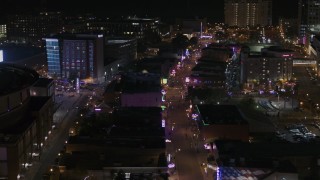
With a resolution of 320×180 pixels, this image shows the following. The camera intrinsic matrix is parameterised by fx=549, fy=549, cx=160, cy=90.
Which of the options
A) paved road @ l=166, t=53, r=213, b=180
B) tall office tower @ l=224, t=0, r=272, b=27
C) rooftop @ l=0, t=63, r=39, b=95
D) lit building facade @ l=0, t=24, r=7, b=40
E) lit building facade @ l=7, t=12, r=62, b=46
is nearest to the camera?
paved road @ l=166, t=53, r=213, b=180

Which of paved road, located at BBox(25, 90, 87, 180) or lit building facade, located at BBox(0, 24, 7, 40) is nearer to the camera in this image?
paved road, located at BBox(25, 90, 87, 180)

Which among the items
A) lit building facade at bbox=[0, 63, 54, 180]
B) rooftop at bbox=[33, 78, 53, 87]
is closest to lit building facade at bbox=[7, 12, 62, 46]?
rooftop at bbox=[33, 78, 53, 87]

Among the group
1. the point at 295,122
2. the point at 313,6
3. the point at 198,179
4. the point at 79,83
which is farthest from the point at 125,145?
the point at 313,6

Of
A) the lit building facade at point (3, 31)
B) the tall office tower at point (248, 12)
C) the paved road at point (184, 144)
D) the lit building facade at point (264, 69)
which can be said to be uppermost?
the tall office tower at point (248, 12)

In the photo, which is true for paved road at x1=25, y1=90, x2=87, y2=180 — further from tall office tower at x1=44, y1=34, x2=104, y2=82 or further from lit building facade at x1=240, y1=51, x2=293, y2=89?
lit building facade at x1=240, y1=51, x2=293, y2=89

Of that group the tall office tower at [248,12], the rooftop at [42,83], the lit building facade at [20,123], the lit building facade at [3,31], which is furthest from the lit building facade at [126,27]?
the lit building facade at [20,123]

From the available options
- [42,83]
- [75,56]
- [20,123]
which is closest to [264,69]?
[75,56]

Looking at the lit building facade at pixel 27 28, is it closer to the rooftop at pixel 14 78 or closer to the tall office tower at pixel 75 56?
the tall office tower at pixel 75 56
